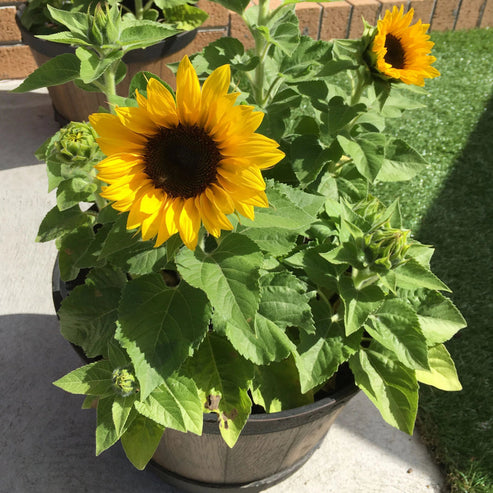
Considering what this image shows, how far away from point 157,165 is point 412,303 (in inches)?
30.0

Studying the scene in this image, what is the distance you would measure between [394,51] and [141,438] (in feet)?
3.45

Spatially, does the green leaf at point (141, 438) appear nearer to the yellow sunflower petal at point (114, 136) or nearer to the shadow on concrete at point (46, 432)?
the shadow on concrete at point (46, 432)

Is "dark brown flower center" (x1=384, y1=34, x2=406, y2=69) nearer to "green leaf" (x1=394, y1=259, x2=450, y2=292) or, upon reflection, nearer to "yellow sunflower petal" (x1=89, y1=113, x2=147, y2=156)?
"green leaf" (x1=394, y1=259, x2=450, y2=292)

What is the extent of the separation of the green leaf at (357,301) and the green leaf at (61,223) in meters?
0.62

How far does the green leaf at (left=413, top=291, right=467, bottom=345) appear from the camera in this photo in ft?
4.39

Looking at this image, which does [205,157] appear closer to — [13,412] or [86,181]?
[86,181]

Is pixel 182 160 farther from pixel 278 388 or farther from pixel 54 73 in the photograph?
pixel 278 388

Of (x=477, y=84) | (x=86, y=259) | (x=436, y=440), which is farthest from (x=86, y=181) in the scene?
(x=477, y=84)

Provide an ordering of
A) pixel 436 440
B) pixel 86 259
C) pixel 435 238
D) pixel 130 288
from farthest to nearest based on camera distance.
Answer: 1. pixel 435 238
2. pixel 436 440
3. pixel 86 259
4. pixel 130 288

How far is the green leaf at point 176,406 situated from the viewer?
1112 mm

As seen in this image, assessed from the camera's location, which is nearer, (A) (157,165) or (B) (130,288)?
(A) (157,165)

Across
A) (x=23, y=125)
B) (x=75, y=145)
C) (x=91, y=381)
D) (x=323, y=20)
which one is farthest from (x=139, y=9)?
(x=91, y=381)

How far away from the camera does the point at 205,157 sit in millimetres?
947

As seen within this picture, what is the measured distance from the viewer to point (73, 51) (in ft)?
8.02
